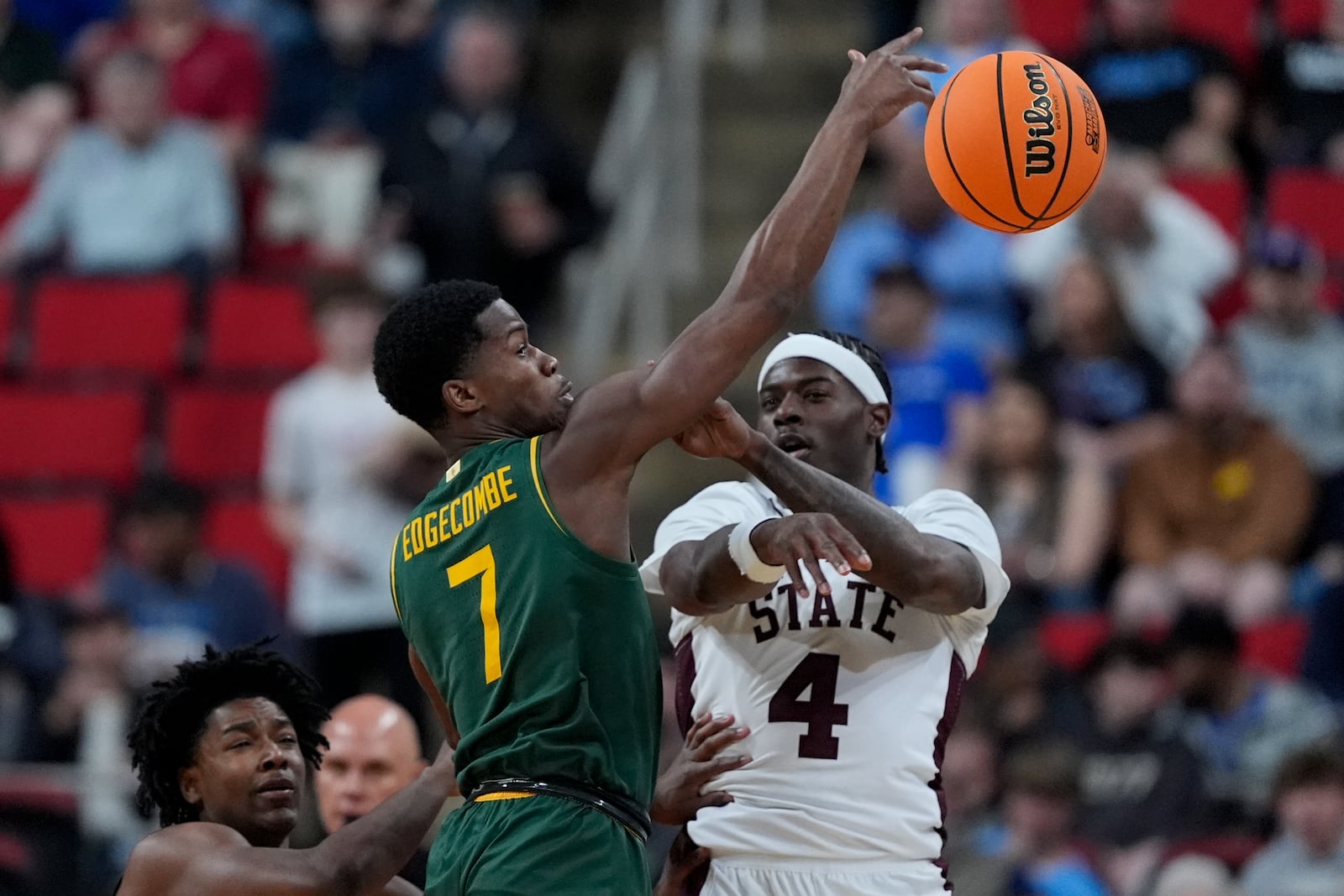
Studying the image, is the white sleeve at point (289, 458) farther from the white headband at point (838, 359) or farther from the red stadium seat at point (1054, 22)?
the white headband at point (838, 359)

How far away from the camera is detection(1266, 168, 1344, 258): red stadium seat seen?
40.9 ft

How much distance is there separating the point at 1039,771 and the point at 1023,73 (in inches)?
165

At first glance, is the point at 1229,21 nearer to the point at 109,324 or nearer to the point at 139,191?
the point at 139,191

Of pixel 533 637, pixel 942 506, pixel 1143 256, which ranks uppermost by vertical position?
pixel 1143 256

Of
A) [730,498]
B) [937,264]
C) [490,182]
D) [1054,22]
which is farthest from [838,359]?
[1054,22]

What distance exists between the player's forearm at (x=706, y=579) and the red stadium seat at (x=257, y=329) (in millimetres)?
7926

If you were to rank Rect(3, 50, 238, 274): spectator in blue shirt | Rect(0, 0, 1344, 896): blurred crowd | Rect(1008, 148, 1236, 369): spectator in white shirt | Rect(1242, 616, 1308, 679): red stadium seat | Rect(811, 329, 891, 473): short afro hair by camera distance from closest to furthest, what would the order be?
Rect(811, 329, 891, 473): short afro hair < Rect(0, 0, 1344, 896): blurred crowd < Rect(1242, 616, 1308, 679): red stadium seat < Rect(1008, 148, 1236, 369): spectator in white shirt < Rect(3, 50, 238, 274): spectator in blue shirt

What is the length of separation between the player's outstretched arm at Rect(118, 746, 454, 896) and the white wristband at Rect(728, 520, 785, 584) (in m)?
1.07

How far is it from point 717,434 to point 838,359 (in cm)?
89

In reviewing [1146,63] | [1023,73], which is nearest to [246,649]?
[1023,73]

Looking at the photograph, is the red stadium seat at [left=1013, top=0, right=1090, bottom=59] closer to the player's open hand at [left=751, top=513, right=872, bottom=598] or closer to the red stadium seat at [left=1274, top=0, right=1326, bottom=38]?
the red stadium seat at [left=1274, top=0, right=1326, bottom=38]

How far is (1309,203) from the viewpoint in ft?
40.9

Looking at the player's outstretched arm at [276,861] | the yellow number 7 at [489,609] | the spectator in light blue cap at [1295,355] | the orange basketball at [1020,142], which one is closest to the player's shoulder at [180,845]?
the player's outstretched arm at [276,861]

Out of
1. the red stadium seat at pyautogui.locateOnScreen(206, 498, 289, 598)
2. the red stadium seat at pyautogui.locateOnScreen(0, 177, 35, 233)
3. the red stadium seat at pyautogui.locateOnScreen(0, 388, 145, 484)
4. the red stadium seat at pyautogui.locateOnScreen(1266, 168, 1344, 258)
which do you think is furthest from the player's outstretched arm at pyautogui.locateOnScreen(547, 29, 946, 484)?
the red stadium seat at pyautogui.locateOnScreen(0, 177, 35, 233)
